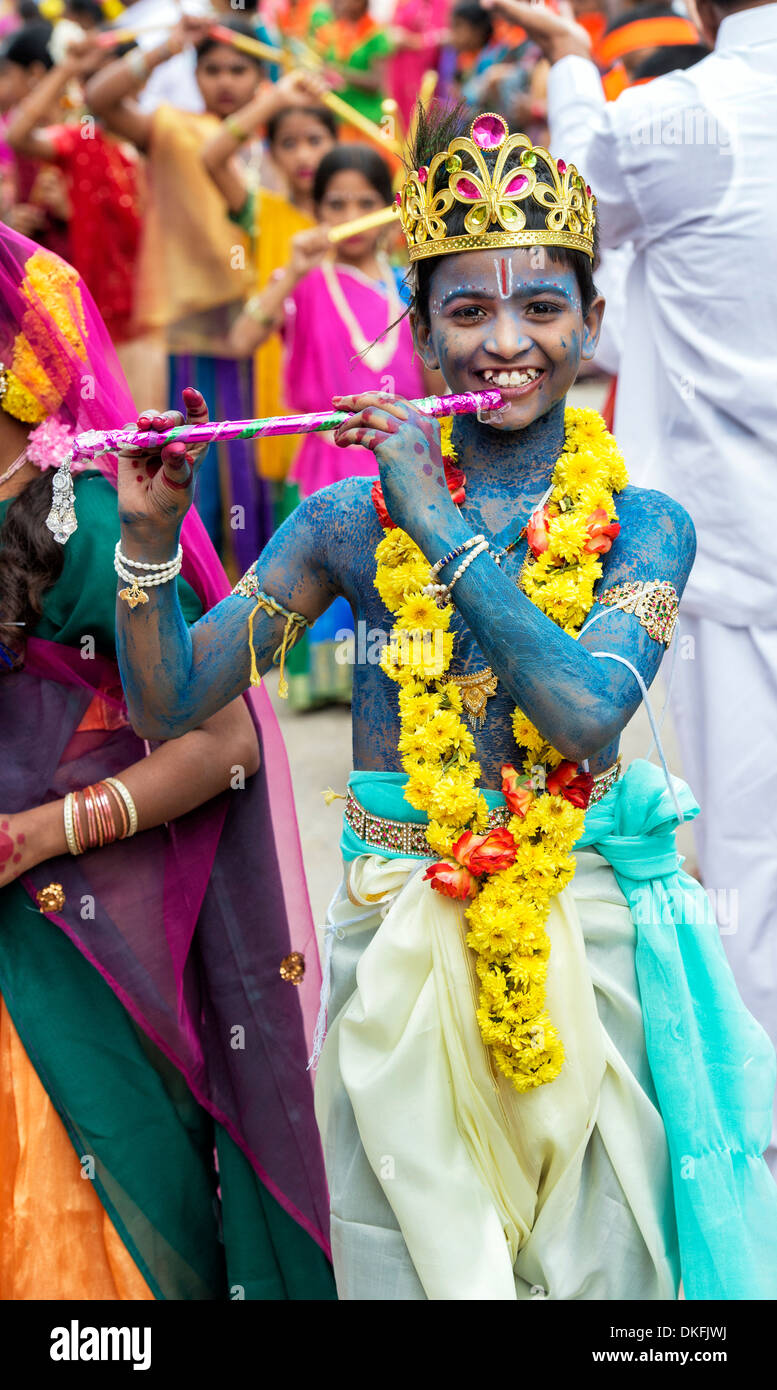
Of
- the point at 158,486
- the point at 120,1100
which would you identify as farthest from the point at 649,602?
the point at 120,1100

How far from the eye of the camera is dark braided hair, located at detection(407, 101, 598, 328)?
2068 mm

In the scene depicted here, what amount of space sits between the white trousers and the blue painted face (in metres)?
1.48

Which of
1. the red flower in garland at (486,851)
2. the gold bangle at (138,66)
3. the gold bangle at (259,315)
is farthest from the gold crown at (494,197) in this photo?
the gold bangle at (138,66)

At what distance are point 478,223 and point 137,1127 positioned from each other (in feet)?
4.99

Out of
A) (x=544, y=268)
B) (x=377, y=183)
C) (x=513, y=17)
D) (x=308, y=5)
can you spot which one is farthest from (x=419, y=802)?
(x=308, y=5)

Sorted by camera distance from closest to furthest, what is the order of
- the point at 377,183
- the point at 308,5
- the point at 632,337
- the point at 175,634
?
the point at 175,634
the point at 632,337
the point at 377,183
the point at 308,5

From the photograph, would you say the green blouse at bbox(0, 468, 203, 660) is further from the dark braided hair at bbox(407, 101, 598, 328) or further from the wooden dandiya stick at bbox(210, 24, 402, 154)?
the wooden dandiya stick at bbox(210, 24, 402, 154)

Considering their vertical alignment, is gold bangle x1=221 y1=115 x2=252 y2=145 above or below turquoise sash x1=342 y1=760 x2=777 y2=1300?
above

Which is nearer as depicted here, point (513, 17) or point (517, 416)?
point (517, 416)

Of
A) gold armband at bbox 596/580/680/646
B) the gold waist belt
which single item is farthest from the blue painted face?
the gold waist belt

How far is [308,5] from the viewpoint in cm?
1284

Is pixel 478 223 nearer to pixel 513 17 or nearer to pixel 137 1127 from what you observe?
pixel 137 1127

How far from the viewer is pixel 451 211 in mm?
2074

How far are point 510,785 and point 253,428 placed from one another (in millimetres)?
573
